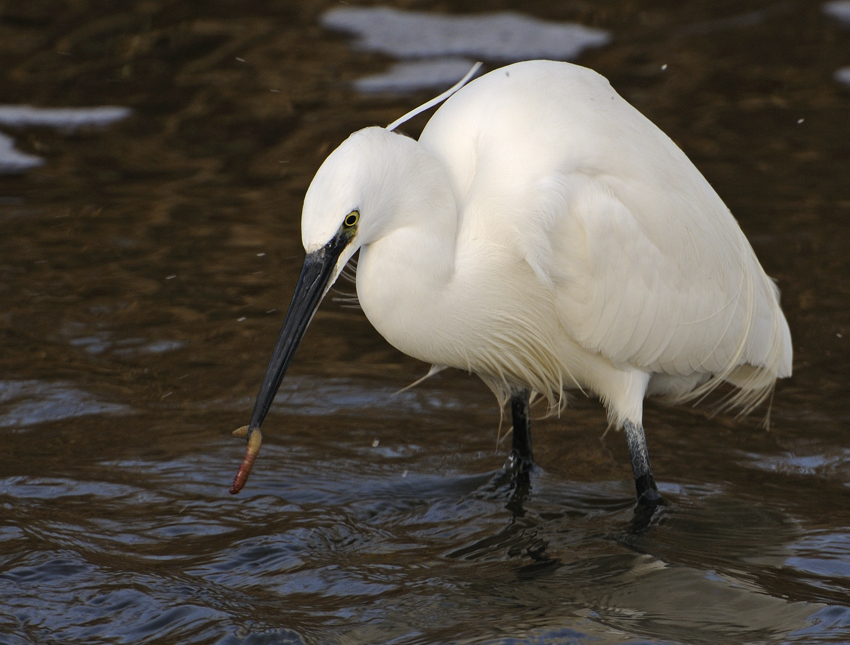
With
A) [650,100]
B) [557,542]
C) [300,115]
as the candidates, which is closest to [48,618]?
[557,542]

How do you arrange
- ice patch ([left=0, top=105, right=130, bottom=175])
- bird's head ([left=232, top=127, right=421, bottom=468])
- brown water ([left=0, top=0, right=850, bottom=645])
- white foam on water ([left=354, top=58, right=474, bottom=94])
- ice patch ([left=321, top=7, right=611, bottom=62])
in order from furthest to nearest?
1. ice patch ([left=321, top=7, right=611, bottom=62])
2. white foam on water ([left=354, top=58, right=474, bottom=94])
3. ice patch ([left=0, top=105, right=130, bottom=175])
4. brown water ([left=0, top=0, right=850, bottom=645])
5. bird's head ([left=232, top=127, right=421, bottom=468])

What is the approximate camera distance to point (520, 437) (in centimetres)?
464

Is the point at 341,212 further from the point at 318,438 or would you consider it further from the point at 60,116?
the point at 60,116

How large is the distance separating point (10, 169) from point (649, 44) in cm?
508

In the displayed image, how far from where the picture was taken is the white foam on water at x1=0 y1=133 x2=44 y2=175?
24.7ft

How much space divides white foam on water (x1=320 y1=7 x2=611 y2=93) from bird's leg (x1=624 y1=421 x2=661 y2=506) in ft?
16.4

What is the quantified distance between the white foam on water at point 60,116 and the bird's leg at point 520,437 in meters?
4.74

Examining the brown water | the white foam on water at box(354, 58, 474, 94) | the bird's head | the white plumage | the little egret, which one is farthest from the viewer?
the white foam on water at box(354, 58, 474, 94)

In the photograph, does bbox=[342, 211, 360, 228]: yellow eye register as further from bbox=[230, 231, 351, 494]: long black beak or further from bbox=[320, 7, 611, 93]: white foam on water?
bbox=[320, 7, 611, 93]: white foam on water

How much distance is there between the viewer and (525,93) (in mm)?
3973

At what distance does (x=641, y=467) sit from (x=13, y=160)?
5.11 m

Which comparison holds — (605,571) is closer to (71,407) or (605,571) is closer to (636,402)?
(636,402)

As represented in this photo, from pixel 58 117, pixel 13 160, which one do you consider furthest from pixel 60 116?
pixel 13 160

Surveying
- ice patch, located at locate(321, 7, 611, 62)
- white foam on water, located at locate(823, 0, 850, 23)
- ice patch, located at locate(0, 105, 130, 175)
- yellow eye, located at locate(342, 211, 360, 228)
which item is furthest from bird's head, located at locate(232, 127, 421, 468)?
white foam on water, located at locate(823, 0, 850, 23)
